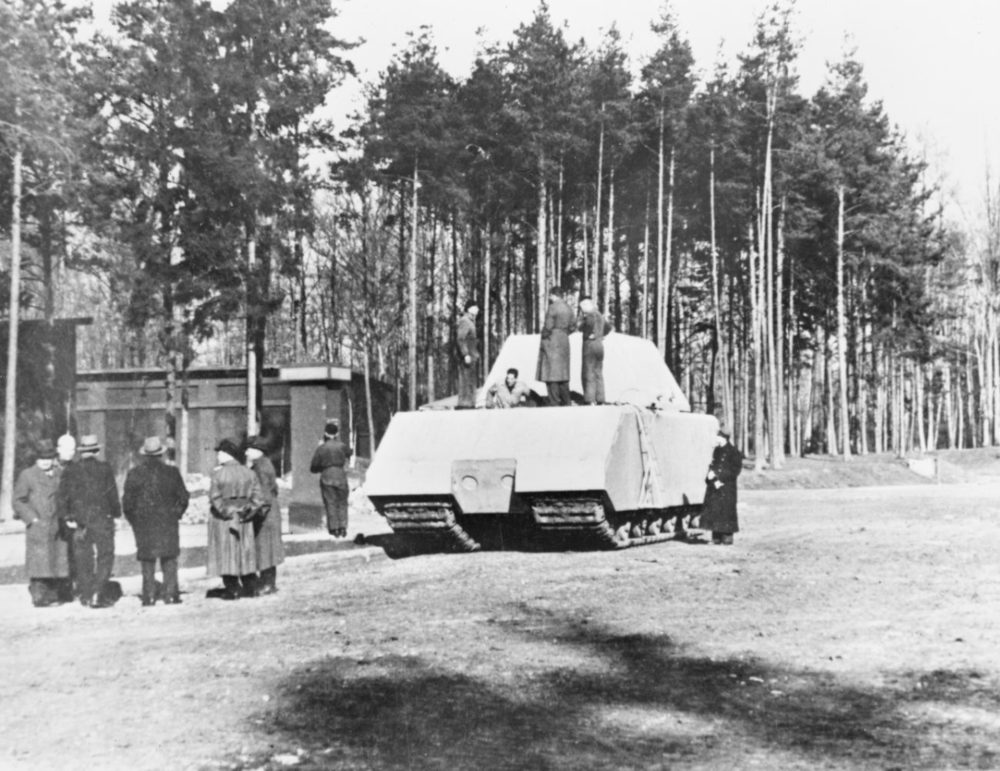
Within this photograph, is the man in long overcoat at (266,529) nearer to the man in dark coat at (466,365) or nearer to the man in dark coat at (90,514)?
the man in dark coat at (90,514)

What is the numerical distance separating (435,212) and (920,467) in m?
17.0

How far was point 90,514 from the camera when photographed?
10.5m

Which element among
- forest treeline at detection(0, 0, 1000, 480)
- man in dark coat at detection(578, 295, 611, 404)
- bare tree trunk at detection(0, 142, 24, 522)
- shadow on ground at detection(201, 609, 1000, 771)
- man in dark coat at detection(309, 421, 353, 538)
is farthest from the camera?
forest treeline at detection(0, 0, 1000, 480)

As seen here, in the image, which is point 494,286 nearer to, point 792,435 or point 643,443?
point 792,435

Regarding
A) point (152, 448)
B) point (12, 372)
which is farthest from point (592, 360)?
point (12, 372)

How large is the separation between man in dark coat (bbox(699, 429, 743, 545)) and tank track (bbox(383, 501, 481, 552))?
2.94m

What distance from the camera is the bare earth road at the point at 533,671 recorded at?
18.5ft

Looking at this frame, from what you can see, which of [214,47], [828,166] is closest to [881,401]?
[828,166]

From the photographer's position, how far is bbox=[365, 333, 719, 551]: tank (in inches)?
516

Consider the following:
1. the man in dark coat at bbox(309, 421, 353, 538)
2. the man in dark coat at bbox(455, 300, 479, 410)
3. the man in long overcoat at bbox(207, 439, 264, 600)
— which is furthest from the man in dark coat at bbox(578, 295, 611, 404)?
the man in long overcoat at bbox(207, 439, 264, 600)

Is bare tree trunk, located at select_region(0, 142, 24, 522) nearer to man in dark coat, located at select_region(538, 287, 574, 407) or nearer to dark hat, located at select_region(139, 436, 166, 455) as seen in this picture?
man in dark coat, located at select_region(538, 287, 574, 407)

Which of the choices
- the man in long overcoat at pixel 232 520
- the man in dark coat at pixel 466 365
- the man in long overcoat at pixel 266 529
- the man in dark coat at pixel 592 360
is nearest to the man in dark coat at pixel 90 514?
the man in long overcoat at pixel 232 520

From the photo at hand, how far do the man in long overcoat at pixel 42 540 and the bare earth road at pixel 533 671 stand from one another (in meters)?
0.43

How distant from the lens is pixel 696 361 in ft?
214
